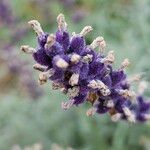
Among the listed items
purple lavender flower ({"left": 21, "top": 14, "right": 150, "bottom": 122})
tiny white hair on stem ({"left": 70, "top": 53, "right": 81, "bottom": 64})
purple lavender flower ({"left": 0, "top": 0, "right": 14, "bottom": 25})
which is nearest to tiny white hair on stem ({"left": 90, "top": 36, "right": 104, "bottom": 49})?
purple lavender flower ({"left": 21, "top": 14, "right": 150, "bottom": 122})

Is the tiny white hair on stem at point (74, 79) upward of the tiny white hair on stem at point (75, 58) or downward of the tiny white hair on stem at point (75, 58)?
downward

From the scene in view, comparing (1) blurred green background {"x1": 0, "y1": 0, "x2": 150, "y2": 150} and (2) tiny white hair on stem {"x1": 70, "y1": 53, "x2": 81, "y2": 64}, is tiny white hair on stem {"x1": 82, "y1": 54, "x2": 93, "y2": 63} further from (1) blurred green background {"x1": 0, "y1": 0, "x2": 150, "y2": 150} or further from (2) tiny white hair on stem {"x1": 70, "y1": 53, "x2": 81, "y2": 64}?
(1) blurred green background {"x1": 0, "y1": 0, "x2": 150, "y2": 150}

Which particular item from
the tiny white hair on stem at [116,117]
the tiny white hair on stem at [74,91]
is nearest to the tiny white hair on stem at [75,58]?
the tiny white hair on stem at [74,91]

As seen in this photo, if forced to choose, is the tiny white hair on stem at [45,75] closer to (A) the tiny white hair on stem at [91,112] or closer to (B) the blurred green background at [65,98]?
(A) the tiny white hair on stem at [91,112]

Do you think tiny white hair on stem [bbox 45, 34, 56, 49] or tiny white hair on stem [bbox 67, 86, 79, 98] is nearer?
tiny white hair on stem [bbox 45, 34, 56, 49]

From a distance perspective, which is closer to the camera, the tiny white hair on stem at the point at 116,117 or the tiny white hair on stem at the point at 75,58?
the tiny white hair on stem at the point at 75,58

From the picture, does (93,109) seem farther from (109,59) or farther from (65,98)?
(65,98)

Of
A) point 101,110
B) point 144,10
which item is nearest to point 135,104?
point 101,110

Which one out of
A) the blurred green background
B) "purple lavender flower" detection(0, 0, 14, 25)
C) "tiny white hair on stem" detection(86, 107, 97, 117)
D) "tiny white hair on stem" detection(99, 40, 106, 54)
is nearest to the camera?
"tiny white hair on stem" detection(99, 40, 106, 54)
